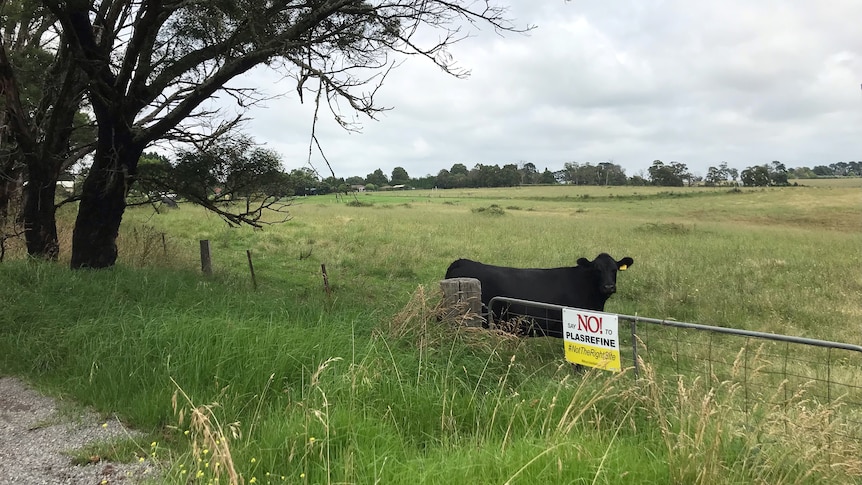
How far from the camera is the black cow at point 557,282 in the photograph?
7.09 meters

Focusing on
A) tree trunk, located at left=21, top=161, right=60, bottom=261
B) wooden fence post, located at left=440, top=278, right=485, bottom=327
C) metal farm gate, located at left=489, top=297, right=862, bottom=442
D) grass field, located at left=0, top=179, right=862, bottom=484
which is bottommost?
metal farm gate, located at left=489, top=297, right=862, bottom=442

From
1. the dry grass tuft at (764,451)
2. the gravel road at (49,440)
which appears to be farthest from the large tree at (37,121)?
the dry grass tuft at (764,451)

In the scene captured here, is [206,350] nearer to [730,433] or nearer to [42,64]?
[730,433]

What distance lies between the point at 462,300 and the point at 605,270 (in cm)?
283

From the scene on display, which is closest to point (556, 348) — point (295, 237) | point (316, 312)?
point (316, 312)

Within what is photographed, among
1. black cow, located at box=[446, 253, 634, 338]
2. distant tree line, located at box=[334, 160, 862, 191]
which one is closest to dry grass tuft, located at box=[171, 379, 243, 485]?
black cow, located at box=[446, 253, 634, 338]

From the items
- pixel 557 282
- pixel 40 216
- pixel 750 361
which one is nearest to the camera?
pixel 750 361

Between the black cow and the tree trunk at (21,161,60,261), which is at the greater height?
the tree trunk at (21,161,60,261)

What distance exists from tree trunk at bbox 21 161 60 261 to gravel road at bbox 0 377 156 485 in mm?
5687

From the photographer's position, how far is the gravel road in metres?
3.00

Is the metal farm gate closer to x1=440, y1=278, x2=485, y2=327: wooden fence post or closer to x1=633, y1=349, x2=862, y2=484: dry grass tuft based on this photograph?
x1=440, y1=278, x2=485, y2=327: wooden fence post

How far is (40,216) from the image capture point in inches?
358

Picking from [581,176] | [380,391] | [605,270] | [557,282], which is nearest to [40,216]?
[380,391]

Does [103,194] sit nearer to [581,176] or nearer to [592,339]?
[592,339]
